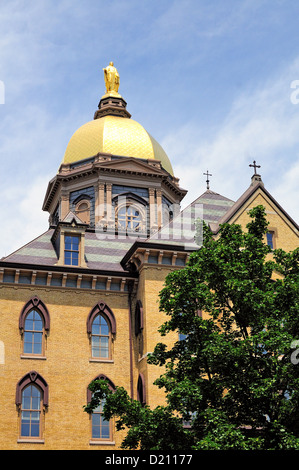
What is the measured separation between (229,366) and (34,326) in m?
12.8

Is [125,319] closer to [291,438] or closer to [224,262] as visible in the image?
[224,262]

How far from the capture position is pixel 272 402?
1984 centimetres

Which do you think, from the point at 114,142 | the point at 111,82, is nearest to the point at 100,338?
the point at 114,142

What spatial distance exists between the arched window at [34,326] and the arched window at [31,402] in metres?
1.22

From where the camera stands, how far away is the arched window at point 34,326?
99.7 feet

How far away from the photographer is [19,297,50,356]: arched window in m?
30.4

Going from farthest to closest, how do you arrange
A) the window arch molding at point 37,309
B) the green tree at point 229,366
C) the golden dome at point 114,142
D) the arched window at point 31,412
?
1. the golden dome at point 114,142
2. the window arch molding at point 37,309
3. the arched window at point 31,412
4. the green tree at point 229,366

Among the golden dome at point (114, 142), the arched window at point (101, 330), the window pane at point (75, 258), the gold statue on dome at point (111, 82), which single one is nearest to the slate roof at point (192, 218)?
the window pane at point (75, 258)

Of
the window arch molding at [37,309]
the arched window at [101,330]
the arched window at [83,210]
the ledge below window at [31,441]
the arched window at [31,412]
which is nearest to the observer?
the ledge below window at [31,441]

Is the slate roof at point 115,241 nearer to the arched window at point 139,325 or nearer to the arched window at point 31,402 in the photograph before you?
the arched window at point 139,325

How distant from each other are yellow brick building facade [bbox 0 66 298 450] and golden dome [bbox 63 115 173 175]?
12607mm

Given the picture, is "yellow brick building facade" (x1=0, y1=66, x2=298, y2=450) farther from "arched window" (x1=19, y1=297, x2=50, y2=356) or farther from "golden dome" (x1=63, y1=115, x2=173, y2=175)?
"golden dome" (x1=63, y1=115, x2=173, y2=175)

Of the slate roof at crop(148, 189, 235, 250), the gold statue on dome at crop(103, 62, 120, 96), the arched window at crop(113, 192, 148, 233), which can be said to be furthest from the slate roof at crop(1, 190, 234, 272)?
the gold statue on dome at crop(103, 62, 120, 96)
